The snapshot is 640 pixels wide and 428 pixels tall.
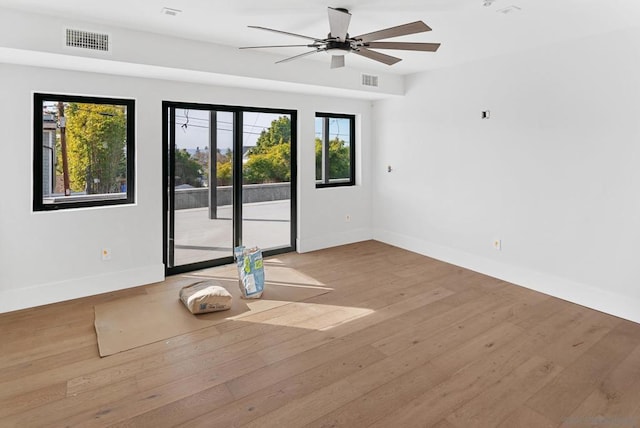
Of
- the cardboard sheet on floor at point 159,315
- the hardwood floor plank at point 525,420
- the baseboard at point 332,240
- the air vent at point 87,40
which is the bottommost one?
the hardwood floor plank at point 525,420

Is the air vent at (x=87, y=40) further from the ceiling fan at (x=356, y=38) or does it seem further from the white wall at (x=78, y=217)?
the ceiling fan at (x=356, y=38)

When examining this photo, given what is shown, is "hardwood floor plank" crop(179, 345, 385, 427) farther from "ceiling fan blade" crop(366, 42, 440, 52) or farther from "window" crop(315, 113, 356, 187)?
"window" crop(315, 113, 356, 187)

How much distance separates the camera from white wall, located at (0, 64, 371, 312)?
362 centimetres

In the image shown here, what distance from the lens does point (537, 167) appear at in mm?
4203

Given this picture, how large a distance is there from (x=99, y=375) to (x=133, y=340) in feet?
1.58

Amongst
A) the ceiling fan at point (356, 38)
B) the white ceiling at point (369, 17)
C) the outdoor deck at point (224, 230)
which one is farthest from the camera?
the outdoor deck at point (224, 230)

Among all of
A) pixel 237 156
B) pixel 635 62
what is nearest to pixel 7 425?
pixel 237 156

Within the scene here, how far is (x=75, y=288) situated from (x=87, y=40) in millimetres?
2393

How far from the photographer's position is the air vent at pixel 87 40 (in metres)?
3.33

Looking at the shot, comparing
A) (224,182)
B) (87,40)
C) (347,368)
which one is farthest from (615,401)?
(87,40)

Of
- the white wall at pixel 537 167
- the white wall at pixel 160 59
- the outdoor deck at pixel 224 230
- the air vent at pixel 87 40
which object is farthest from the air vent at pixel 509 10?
the outdoor deck at pixel 224 230

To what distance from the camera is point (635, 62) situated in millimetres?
3412

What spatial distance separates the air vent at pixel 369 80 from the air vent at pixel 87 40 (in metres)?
3.09

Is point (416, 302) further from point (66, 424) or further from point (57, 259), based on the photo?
point (57, 259)
